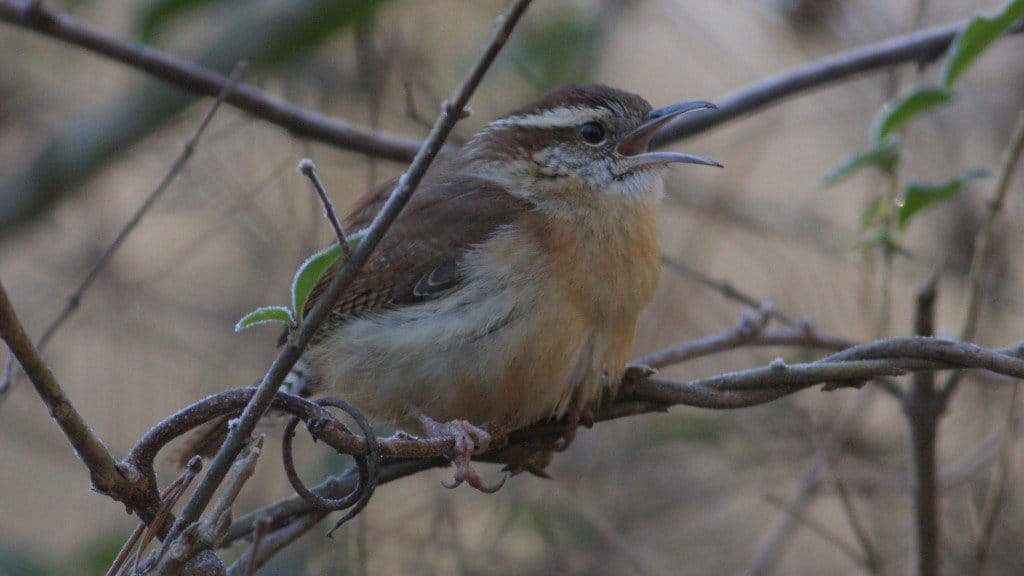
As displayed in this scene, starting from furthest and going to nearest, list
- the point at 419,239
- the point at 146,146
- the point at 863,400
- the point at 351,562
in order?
1. the point at 146,146
2. the point at 863,400
3. the point at 351,562
4. the point at 419,239

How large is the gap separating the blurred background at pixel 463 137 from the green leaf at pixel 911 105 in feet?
2.59

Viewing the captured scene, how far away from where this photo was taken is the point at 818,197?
285 inches

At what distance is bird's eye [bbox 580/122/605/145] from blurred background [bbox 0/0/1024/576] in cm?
57

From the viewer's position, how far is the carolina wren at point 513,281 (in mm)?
2744

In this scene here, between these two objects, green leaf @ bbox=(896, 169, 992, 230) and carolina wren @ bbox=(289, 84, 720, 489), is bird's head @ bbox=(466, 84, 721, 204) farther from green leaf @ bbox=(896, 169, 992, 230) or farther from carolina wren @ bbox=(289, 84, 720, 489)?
green leaf @ bbox=(896, 169, 992, 230)

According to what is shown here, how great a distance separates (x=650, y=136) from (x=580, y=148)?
8.9 inches

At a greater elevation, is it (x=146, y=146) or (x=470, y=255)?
(x=146, y=146)

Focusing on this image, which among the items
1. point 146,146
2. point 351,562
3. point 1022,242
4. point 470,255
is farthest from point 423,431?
point 1022,242

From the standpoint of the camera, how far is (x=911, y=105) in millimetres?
2795

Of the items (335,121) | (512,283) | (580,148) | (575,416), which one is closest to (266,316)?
(512,283)

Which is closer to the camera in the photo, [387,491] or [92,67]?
[387,491]

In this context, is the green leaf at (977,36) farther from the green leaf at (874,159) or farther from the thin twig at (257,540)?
the thin twig at (257,540)

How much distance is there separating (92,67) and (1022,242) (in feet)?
18.6

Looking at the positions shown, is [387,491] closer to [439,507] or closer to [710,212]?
[439,507]
